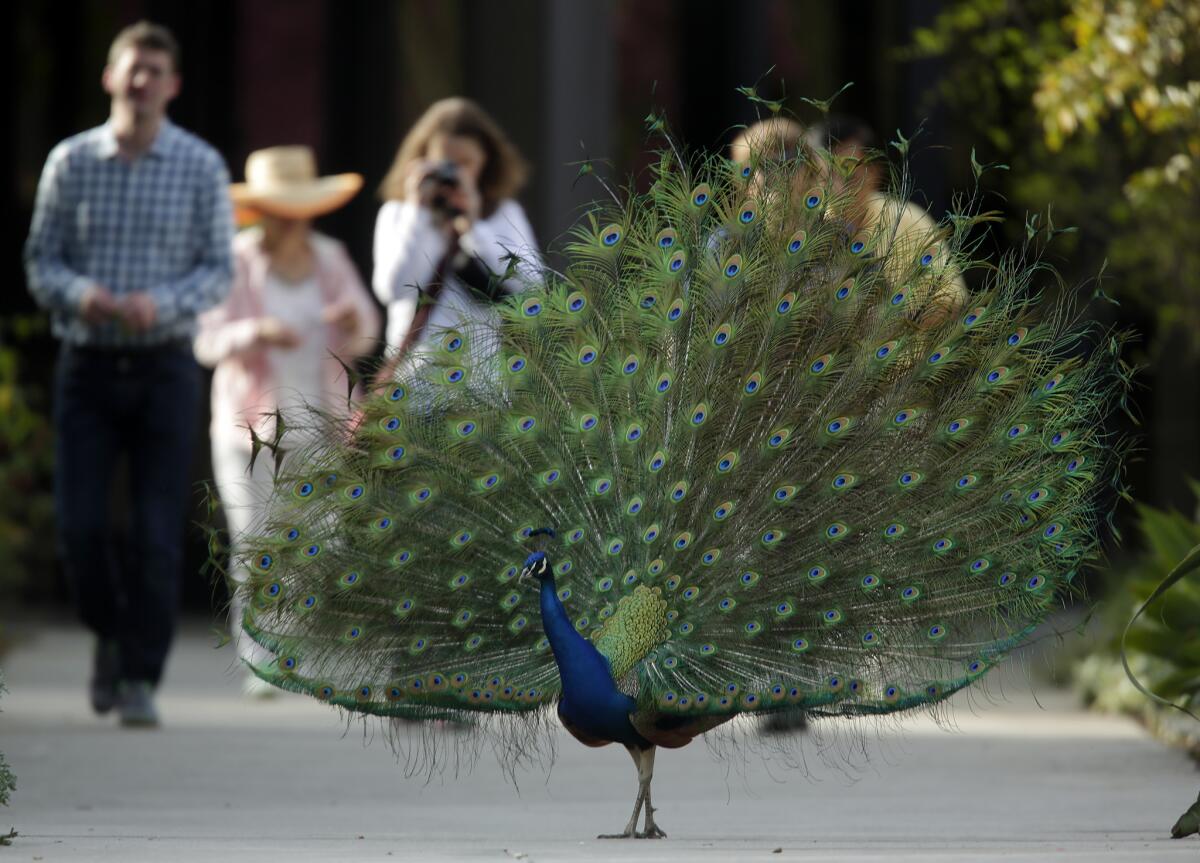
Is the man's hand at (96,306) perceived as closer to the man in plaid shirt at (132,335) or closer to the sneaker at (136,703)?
the man in plaid shirt at (132,335)

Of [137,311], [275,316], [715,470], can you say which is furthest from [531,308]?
[275,316]

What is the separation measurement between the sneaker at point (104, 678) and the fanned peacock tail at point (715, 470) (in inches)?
113

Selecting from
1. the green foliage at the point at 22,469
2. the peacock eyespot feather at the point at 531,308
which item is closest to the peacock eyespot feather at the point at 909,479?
the peacock eyespot feather at the point at 531,308

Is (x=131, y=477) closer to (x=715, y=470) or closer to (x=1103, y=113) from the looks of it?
(x=715, y=470)

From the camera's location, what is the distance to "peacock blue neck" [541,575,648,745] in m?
→ 5.39

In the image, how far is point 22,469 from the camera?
1211 cm

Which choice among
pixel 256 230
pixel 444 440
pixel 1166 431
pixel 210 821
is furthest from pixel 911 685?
pixel 1166 431

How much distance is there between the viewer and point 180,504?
8523 mm

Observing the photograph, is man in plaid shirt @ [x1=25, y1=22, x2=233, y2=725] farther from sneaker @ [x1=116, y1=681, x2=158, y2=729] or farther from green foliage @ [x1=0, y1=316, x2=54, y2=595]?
green foliage @ [x1=0, y1=316, x2=54, y2=595]

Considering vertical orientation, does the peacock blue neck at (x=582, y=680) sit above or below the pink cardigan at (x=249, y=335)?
above

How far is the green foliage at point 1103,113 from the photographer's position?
8172mm

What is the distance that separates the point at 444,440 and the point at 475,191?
2952 mm

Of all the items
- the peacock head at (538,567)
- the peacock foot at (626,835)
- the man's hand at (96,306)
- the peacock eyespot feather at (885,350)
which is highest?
the peacock eyespot feather at (885,350)

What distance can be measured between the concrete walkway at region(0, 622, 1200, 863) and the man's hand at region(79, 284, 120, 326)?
5.20ft
